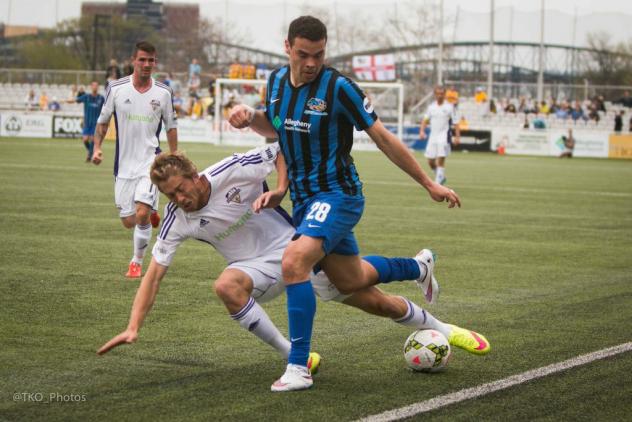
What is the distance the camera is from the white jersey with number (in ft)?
80.6

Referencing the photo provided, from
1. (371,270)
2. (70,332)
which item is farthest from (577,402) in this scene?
(70,332)

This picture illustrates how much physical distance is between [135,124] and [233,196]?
536 cm

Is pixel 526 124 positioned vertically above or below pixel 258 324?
above

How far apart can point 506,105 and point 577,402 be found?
1816 inches

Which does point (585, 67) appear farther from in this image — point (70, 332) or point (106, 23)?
point (70, 332)

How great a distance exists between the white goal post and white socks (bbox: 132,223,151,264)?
97.7ft

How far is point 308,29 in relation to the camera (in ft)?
18.4

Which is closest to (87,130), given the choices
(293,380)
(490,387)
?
(293,380)

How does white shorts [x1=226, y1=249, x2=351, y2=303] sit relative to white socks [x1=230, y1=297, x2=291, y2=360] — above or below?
above

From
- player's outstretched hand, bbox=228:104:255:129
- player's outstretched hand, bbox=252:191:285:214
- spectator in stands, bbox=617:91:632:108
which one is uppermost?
spectator in stands, bbox=617:91:632:108

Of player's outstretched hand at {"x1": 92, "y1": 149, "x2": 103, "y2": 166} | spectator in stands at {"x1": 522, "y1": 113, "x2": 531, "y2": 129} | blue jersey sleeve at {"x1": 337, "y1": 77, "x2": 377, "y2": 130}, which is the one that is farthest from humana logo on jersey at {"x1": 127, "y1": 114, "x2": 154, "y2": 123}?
spectator in stands at {"x1": 522, "y1": 113, "x2": 531, "y2": 129}

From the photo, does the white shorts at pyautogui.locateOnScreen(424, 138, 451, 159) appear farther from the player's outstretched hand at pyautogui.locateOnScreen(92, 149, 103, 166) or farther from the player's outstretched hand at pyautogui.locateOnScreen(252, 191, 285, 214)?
the player's outstretched hand at pyautogui.locateOnScreen(252, 191, 285, 214)

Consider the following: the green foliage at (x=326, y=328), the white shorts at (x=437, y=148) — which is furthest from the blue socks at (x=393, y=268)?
the white shorts at (x=437, y=148)

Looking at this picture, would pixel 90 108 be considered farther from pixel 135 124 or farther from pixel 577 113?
pixel 577 113
